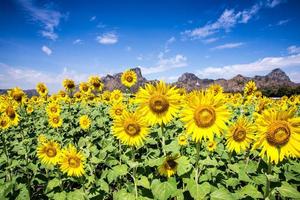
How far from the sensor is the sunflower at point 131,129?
4.48 metres

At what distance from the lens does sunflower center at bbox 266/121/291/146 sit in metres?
3.47

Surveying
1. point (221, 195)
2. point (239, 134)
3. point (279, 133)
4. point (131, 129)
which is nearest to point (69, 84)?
point (131, 129)

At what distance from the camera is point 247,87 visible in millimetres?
8516

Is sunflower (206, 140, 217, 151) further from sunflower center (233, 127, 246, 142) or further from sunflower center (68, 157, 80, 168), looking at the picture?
sunflower center (68, 157, 80, 168)

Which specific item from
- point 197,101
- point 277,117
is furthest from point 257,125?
point 197,101

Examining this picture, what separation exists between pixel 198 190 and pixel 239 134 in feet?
6.99

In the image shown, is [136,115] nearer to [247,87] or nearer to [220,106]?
[220,106]

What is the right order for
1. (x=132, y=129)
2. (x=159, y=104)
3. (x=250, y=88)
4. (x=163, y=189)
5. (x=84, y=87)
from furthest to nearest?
1. (x=84, y=87)
2. (x=250, y=88)
3. (x=132, y=129)
4. (x=159, y=104)
5. (x=163, y=189)

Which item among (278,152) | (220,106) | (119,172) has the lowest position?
(119,172)

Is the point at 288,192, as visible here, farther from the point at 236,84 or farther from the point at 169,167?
the point at 236,84

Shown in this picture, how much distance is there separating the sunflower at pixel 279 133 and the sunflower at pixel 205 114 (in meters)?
→ 0.54

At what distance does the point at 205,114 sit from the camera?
3.58m

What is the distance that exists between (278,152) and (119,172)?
2.44m

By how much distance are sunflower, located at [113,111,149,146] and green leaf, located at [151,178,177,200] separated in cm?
89
